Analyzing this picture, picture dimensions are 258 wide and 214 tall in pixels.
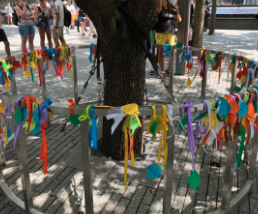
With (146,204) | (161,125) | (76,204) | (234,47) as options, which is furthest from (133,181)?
(234,47)

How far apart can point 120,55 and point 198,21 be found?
6.45 m

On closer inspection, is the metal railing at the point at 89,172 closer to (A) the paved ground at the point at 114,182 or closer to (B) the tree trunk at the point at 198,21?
(A) the paved ground at the point at 114,182

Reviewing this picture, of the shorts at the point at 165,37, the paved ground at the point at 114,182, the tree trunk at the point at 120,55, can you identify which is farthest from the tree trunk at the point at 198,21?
the tree trunk at the point at 120,55

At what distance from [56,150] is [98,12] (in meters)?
1.79

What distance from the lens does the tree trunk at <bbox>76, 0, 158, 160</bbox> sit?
2.72 meters

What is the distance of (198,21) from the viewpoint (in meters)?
8.65

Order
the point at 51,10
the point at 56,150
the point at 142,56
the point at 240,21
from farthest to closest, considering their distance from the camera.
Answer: the point at 240,21
the point at 51,10
the point at 56,150
the point at 142,56

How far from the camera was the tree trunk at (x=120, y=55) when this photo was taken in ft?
8.93

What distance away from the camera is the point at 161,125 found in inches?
69.4

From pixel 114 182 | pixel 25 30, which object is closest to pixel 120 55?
pixel 114 182

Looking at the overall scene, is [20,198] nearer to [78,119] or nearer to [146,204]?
[146,204]

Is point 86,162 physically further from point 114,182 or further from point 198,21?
point 198,21

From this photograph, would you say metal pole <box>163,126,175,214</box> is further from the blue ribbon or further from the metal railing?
the blue ribbon

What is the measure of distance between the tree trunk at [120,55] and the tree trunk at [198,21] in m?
6.18
